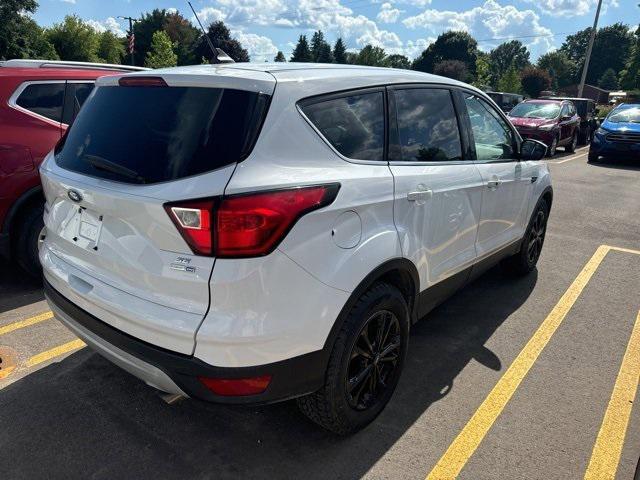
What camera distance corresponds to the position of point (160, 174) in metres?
2.11

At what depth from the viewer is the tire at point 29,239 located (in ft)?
14.0

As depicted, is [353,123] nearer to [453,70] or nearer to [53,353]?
[53,353]

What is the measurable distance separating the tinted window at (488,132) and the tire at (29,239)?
11.8ft

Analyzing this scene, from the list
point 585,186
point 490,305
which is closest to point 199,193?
point 490,305

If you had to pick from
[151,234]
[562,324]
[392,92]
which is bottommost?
[562,324]

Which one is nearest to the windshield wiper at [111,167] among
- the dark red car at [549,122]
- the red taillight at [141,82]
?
the red taillight at [141,82]

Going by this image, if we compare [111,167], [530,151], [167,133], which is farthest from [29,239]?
[530,151]

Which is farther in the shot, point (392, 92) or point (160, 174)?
Result: point (392, 92)

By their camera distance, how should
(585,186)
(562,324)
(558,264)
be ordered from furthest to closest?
(585,186), (558,264), (562,324)

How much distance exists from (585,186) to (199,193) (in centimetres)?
1065

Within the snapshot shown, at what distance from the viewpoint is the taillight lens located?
1941 mm

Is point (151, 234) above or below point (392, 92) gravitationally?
below

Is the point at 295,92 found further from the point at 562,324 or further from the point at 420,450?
the point at 562,324

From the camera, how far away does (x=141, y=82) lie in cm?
244
